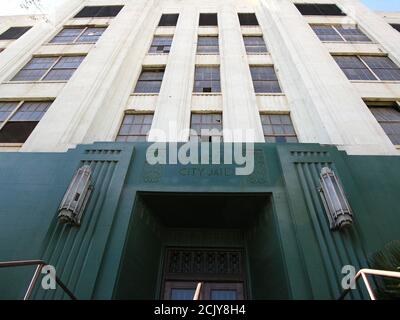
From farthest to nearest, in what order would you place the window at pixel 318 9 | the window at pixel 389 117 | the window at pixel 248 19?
1. the window at pixel 318 9
2. the window at pixel 248 19
3. the window at pixel 389 117

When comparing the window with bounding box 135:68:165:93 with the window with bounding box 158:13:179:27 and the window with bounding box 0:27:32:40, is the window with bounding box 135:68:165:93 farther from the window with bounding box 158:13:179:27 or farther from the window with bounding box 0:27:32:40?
the window with bounding box 0:27:32:40

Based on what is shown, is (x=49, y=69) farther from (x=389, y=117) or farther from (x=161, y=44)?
(x=389, y=117)

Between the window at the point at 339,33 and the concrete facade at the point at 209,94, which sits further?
the window at the point at 339,33

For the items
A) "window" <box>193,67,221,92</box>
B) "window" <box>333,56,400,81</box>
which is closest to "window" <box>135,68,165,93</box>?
"window" <box>193,67,221,92</box>

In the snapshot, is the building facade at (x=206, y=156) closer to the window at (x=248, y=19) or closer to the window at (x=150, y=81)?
the window at (x=150, y=81)

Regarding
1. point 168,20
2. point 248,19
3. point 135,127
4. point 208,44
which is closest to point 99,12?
point 168,20

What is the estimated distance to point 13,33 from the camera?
16469 millimetres

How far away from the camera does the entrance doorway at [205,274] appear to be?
23.1ft

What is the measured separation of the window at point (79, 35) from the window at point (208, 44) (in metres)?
5.82

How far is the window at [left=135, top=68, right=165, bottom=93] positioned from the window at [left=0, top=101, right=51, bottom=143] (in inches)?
153

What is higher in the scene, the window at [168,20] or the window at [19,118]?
the window at [168,20]

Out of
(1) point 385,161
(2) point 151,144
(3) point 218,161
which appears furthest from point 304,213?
(2) point 151,144

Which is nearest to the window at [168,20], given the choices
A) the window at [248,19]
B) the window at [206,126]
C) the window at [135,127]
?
the window at [248,19]

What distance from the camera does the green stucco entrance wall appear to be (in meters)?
5.39
